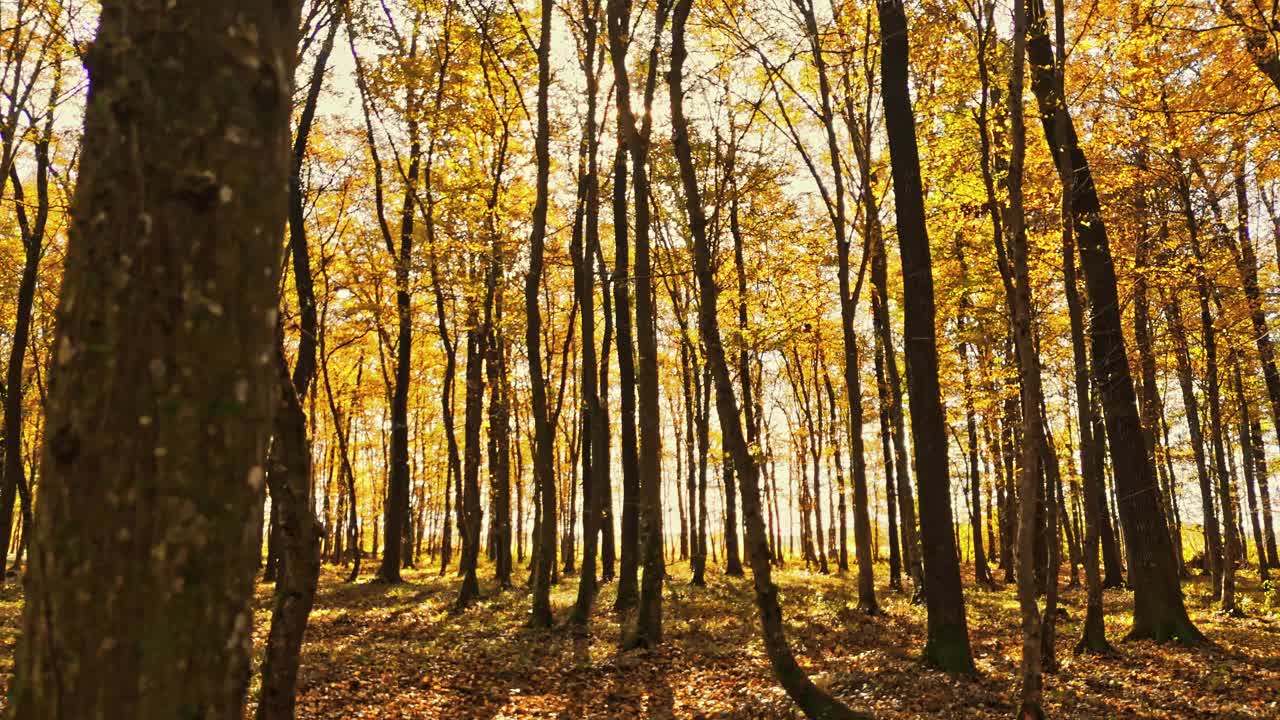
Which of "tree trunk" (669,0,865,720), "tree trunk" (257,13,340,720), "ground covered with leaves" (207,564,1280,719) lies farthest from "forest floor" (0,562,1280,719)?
"tree trunk" (257,13,340,720)

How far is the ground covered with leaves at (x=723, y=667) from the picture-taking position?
9.16 m

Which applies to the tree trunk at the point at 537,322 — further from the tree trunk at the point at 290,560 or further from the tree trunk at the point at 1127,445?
the tree trunk at the point at 290,560

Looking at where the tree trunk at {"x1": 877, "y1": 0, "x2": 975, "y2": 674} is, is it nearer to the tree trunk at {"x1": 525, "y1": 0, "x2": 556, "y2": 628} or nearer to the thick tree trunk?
the tree trunk at {"x1": 525, "y1": 0, "x2": 556, "y2": 628}

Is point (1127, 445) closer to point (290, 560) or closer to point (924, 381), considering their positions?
point (924, 381)

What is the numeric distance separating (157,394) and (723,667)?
36.1 ft

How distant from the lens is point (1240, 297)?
19.4 m

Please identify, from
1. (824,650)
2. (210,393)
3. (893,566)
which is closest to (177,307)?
(210,393)

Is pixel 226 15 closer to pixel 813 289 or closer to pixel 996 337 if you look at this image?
pixel 996 337

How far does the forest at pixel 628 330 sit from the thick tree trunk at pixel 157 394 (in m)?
0.01

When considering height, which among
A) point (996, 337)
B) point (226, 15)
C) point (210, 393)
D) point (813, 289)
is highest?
point (813, 289)

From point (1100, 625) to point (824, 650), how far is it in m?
4.08

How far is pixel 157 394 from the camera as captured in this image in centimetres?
217

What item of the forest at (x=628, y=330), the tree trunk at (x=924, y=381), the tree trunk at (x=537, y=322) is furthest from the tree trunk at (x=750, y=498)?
the tree trunk at (x=537, y=322)

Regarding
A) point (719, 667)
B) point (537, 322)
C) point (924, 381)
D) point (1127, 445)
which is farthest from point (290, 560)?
point (1127, 445)
